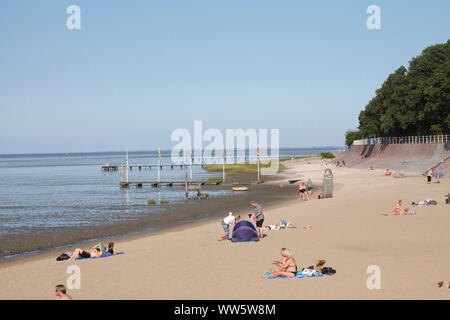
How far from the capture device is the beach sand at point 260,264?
40.7 ft

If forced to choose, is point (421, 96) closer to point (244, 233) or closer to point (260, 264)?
point (244, 233)

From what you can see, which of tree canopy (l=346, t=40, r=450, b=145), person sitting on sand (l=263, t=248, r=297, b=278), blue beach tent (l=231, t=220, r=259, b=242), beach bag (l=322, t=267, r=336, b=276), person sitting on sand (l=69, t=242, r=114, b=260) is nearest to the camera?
person sitting on sand (l=263, t=248, r=297, b=278)

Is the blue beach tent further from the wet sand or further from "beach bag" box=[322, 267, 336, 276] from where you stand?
the wet sand

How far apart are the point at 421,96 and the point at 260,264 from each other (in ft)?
188

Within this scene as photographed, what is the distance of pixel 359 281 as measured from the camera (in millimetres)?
12867

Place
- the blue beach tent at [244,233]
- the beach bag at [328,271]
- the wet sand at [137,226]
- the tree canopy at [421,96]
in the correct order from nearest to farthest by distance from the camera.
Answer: the beach bag at [328,271]
the blue beach tent at [244,233]
the wet sand at [137,226]
the tree canopy at [421,96]

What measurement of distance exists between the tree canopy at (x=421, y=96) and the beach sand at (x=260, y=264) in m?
40.0

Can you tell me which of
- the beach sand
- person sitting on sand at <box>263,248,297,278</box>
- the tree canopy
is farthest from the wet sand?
the tree canopy

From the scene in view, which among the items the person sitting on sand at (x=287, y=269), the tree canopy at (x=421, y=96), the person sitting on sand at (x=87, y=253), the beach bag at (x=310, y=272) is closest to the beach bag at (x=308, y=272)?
the beach bag at (x=310, y=272)

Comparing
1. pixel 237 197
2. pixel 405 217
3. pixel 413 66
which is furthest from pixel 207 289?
pixel 413 66

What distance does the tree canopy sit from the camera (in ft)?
197

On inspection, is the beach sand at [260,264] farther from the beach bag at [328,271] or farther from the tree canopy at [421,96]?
the tree canopy at [421,96]

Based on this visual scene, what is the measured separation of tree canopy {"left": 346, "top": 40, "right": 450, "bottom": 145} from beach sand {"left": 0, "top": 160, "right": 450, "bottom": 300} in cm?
4002
